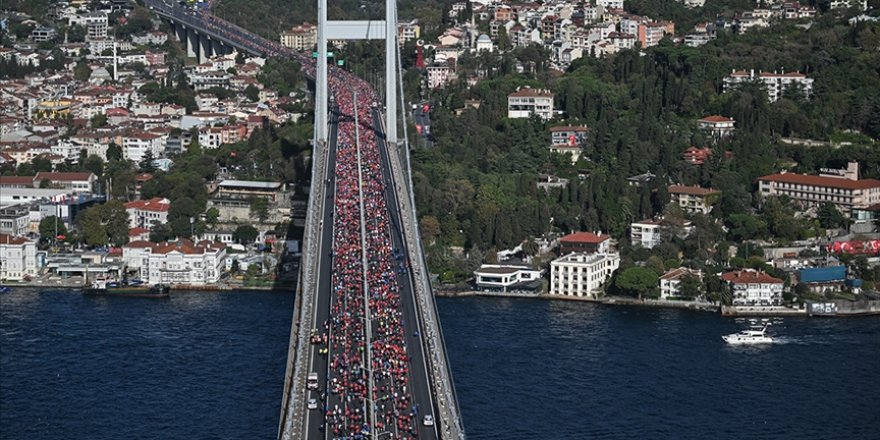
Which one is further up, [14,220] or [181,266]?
[14,220]

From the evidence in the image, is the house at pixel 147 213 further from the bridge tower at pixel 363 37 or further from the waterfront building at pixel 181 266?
the bridge tower at pixel 363 37

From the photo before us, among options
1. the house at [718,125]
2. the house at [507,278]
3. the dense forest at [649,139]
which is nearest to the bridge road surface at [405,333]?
the house at [507,278]

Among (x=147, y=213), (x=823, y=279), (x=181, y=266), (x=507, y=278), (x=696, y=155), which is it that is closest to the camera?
(x=823, y=279)

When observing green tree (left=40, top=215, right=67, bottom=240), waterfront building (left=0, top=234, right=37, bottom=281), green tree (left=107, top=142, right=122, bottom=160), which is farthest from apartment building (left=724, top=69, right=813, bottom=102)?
waterfront building (left=0, top=234, right=37, bottom=281)

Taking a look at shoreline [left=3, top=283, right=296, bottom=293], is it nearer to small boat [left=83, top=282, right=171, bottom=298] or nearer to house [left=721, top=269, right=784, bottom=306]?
small boat [left=83, top=282, right=171, bottom=298]

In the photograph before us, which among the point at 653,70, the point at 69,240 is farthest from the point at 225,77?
the point at 69,240

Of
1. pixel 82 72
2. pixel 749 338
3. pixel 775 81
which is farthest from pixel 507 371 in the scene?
pixel 82 72

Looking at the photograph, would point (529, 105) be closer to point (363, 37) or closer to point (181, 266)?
point (363, 37)

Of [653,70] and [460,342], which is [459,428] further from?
[653,70]
